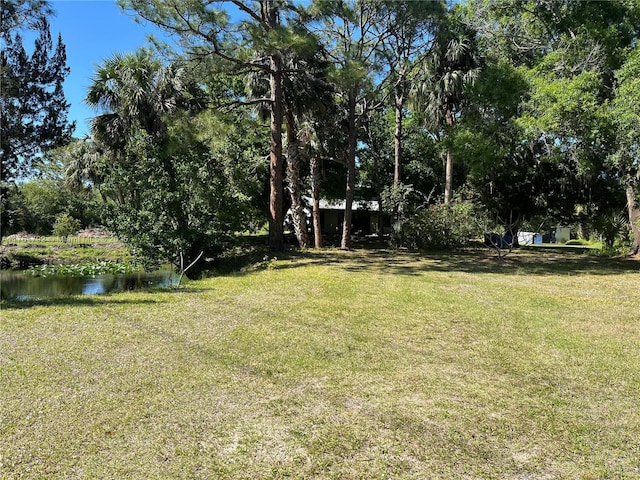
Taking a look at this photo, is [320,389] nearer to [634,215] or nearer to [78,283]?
[78,283]

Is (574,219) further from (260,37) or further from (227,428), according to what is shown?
(227,428)

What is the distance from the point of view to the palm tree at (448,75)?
1781cm

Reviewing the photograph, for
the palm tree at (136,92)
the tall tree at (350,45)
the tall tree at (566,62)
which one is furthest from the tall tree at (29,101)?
the tall tree at (566,62)

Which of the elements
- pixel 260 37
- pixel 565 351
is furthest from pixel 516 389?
pixel 260 37

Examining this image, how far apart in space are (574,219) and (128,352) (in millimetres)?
23151

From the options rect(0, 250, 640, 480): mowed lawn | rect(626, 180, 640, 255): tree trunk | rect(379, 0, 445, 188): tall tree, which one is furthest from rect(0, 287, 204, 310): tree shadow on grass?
rect(626, 180, 640, 255): tree trunk

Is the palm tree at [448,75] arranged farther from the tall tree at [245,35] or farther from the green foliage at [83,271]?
the green foliage at [83,271]

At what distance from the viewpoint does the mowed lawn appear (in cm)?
286

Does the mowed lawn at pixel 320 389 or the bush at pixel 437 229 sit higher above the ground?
the bush at pixel 437 229

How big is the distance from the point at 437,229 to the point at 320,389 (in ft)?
50.4

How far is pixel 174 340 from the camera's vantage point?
551 centimetres

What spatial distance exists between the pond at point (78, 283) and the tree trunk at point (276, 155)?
384 centimetres

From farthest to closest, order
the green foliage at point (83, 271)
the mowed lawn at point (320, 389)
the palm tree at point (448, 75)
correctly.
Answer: the palm tree at point (448, 75) → the green foliage at point (83, 271) → the mowed lawn at point (320, 389)

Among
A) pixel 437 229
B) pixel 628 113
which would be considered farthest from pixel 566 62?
pixel 437 229
